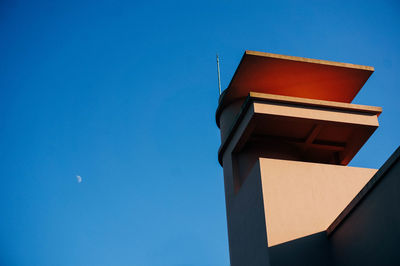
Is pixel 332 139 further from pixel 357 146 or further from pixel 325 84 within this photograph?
pixel 325 84

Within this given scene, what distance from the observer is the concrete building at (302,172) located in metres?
12.2

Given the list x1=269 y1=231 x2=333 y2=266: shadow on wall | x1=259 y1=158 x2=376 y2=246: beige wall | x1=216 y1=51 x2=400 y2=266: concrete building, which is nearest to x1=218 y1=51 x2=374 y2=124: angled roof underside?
x1=216 y1=51 x2=400 y2=266: concrete building

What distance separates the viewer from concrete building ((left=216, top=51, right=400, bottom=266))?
1216 cm

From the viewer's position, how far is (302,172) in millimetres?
15062

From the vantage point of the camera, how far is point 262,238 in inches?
543

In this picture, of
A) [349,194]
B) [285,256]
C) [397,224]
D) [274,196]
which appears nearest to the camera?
[397,224]

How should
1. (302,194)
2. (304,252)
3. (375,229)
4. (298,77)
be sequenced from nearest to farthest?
1. (375,229)
2. (304,252)
3. (302,194)
4. (298,77)

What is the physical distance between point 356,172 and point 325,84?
3.84 meters

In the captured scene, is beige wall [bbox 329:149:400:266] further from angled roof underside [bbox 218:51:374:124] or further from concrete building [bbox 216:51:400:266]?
angled roof underside [bbox 218:51:374:124]

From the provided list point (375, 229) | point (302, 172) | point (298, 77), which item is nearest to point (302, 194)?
point (302, 172)

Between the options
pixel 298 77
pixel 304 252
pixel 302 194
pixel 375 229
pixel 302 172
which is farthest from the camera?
pixel 298 77

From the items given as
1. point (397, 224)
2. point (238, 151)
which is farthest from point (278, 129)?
point (397, 224)

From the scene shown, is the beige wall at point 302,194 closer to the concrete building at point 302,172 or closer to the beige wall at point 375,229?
the concrete building at point 302,172

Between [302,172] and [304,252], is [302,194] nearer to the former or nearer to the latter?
[302,172]
